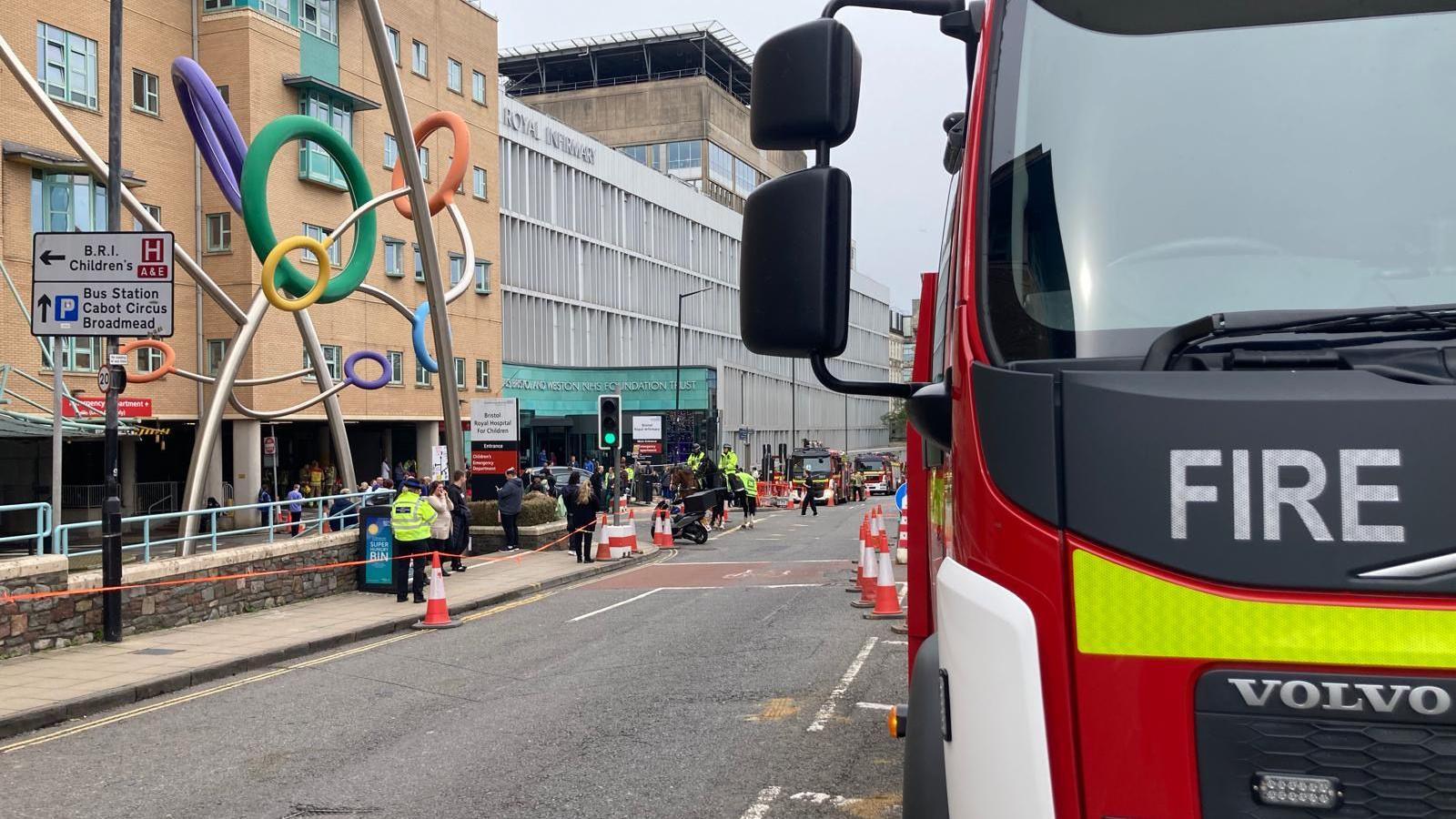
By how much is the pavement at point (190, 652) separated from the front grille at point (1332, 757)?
9552mm

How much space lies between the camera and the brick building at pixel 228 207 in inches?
1220

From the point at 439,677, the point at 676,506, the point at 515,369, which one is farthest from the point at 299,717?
the point at 515,369

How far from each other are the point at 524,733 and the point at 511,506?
16.6m

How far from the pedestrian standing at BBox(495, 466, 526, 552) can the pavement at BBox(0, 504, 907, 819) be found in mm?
10051

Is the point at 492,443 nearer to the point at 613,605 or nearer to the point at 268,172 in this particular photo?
the point at 268,172

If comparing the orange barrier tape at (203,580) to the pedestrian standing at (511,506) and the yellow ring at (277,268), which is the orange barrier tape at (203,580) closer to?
the pedestrian standing at (511,506)

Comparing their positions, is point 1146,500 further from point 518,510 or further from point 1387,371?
point 518,510

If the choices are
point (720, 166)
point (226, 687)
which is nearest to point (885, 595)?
point (226, 687)

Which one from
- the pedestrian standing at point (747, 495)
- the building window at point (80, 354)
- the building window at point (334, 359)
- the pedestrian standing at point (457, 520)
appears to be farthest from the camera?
the building window at point (334, 359)

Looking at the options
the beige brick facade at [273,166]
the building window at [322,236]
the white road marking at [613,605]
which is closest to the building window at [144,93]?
the beige brick facade at [273,166]

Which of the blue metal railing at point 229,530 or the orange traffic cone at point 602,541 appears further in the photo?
the orange traffic cone at point 602,541

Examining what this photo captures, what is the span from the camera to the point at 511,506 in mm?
24781

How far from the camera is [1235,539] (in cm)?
218

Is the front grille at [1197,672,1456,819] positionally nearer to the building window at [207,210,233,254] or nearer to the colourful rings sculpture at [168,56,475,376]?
the colourful rings sculpture at [168,56,475,376]
